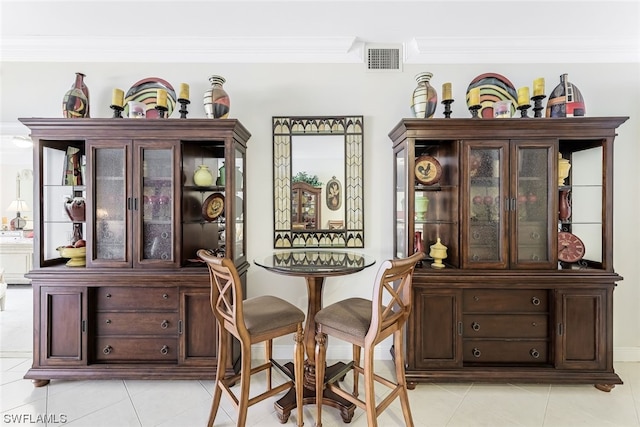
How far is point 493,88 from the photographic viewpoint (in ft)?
8.29

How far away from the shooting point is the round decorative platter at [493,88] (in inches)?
99.0

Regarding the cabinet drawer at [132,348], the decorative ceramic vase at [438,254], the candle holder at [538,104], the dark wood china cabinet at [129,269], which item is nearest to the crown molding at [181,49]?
the dark wood china cabinet at [129,269]

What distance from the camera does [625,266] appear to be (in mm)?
2643

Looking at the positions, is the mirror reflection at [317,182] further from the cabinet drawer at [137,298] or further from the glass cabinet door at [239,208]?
the cabinet drawer at [137,298]

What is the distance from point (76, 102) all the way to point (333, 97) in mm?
2103

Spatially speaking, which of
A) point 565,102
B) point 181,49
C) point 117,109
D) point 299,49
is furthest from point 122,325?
point 565,102

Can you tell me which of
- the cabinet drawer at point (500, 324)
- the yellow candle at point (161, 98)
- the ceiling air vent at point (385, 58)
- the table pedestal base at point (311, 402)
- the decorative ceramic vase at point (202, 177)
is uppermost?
the ceiling air vent at point (385, 58)

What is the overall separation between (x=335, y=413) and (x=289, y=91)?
102 inches

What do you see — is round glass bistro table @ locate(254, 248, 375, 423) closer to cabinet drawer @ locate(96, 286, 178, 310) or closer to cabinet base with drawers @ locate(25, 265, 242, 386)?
cabinet base with drawers @ locate(25, 265, 242, 386)

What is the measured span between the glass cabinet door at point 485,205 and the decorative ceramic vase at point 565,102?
0.58 m

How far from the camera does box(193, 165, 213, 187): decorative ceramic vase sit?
2426mm

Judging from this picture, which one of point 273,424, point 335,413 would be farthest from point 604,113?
point 273,424

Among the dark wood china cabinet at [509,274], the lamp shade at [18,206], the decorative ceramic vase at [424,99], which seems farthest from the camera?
the lamp shade at [18,206]

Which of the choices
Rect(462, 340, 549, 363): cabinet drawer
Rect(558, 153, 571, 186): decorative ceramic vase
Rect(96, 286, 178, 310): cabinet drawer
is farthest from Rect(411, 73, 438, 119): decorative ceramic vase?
Rect(96, 286, 178, 310): cabinet drawer
